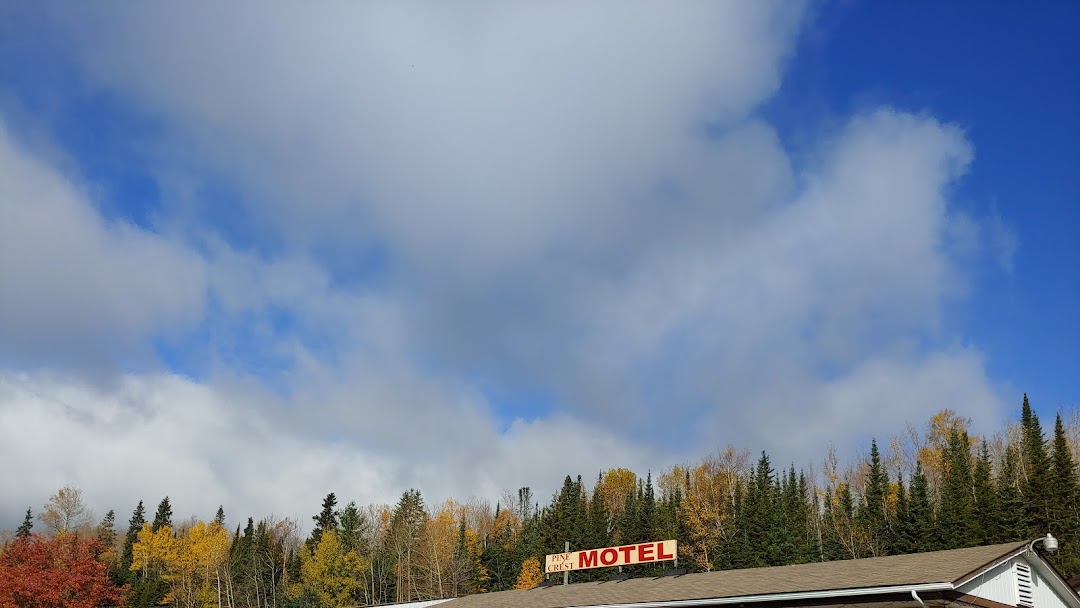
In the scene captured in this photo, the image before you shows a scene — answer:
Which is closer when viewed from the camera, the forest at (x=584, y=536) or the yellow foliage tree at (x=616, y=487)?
the forest at (x=584, y=536)

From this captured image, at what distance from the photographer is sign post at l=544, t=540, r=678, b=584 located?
1467 inches

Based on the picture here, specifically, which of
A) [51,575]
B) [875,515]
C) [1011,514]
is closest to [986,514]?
[1011,514]

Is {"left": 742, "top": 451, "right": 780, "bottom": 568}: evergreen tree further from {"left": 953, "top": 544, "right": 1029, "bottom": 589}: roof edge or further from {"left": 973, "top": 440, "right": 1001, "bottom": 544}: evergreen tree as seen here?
{"left": 953, "top": 544, "right": 1029, "bottom": 589}: roof edge

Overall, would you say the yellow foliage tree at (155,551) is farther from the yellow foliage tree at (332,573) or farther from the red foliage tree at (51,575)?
the red foliage tree at (51,575)

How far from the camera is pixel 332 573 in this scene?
83000 millimetres

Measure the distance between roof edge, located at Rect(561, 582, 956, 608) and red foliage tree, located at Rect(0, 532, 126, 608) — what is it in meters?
46.7

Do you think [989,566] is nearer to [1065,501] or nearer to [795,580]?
[795,580]

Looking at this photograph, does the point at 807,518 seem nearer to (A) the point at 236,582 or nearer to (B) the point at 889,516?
(B) the point at 889,516

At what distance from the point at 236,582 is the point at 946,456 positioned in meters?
88.3

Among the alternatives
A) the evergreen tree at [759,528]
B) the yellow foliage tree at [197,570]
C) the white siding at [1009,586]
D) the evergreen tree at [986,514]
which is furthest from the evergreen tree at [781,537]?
the yellow foliage tree at [197,570]

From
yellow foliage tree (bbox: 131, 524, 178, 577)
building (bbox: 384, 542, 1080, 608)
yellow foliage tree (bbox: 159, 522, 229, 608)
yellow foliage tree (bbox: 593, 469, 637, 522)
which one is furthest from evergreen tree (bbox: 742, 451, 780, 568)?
yellow foliage tree (bbox: 131, 524, 178, 577)

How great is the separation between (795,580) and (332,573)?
232 feet

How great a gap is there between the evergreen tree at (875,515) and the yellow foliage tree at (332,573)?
52.1m

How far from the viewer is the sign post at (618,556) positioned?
37250mm
